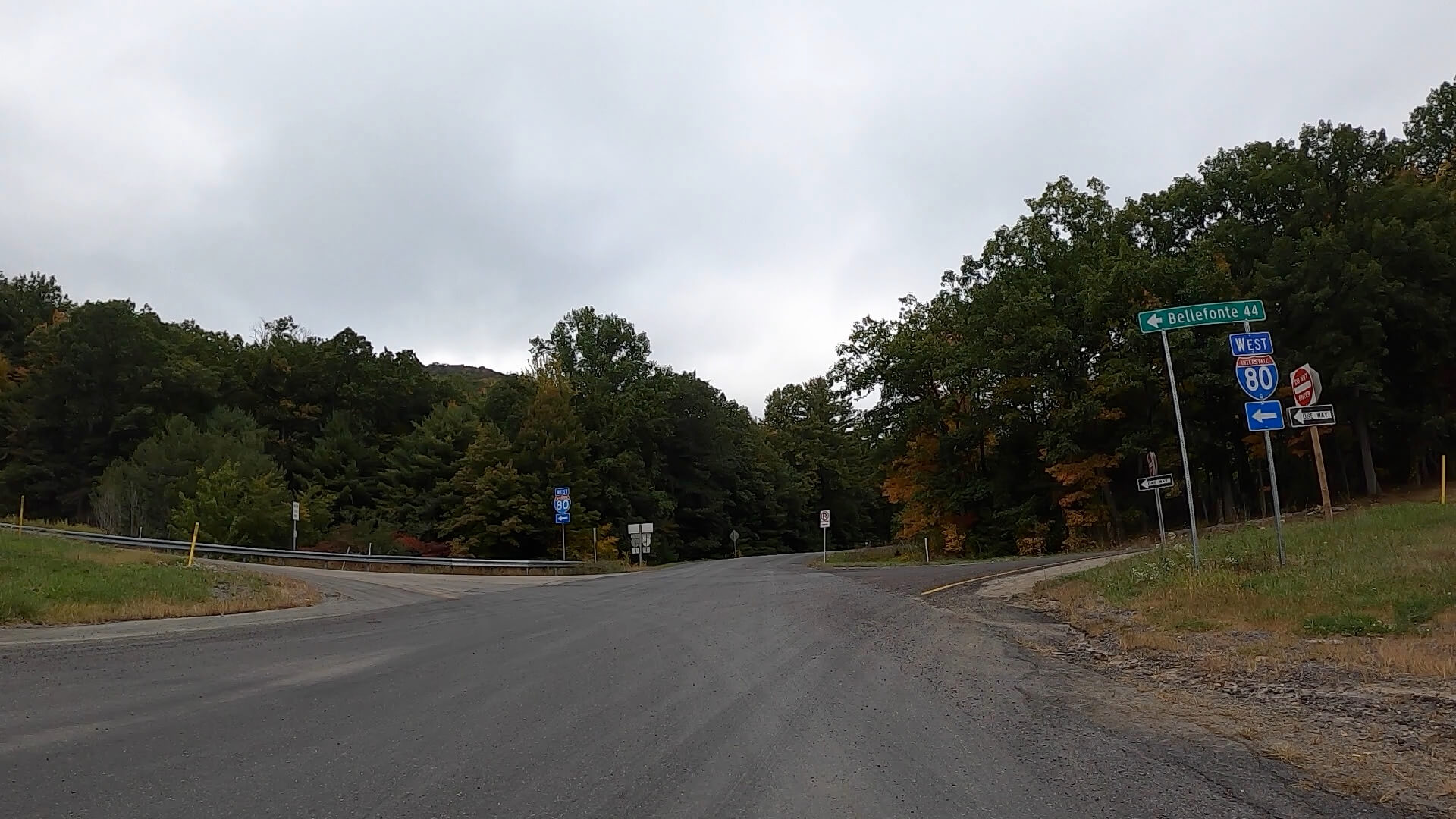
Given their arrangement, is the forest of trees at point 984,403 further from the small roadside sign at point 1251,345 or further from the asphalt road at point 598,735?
the asphalt road at point 598,735

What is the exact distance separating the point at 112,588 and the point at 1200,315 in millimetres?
20053

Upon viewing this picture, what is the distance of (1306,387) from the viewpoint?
584 inches

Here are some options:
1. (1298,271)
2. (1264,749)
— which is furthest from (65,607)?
(1298,271)

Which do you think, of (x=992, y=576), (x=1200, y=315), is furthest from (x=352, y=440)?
(x=1200, y=315)

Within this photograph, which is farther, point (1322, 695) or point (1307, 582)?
point (1307, 582)

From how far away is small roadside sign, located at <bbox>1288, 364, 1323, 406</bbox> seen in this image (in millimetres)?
14656

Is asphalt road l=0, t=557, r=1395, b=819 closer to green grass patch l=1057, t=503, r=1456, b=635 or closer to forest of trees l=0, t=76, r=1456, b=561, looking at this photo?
green grass patch l=1057, t=503, r=1456, b=635

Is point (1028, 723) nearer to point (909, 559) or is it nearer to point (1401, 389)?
point (909, 559)

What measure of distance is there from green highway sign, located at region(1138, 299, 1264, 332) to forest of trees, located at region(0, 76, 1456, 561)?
2488 centimetres

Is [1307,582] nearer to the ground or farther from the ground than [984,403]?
nearer to the ground

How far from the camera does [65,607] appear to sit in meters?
14.1

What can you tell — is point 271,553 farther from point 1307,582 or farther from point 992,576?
point 1307,582

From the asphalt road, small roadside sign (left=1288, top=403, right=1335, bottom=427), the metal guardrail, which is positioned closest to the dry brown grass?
the asphalt road

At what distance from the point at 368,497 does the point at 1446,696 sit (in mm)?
62851
